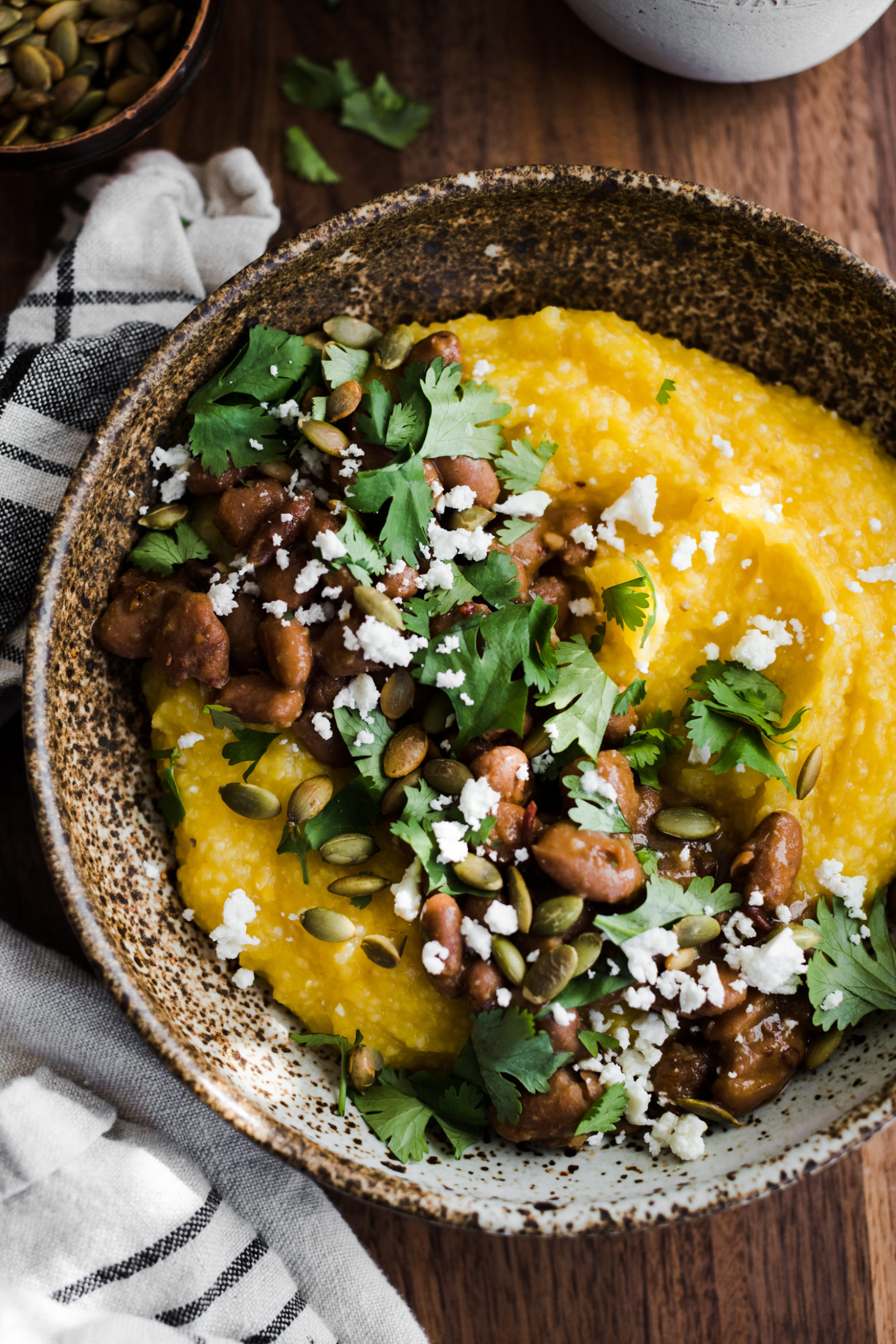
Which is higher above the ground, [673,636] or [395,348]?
[395,348]

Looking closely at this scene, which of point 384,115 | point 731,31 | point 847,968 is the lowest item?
point 847,968

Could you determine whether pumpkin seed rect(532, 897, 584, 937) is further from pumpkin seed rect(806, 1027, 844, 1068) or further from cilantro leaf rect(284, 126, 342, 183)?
cilantro leaf rect(284, 126, 342, 183)

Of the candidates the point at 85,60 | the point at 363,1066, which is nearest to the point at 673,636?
the point at 363,1066

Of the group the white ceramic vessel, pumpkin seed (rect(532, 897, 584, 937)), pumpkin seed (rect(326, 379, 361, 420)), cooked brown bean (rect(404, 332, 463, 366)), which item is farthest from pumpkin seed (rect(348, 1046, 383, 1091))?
the white ceramic vessel

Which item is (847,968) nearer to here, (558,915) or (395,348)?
(558,915)

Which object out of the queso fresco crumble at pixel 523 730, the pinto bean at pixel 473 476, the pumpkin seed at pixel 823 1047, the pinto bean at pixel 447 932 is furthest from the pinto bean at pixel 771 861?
the pinto bean at pixel 473 476
